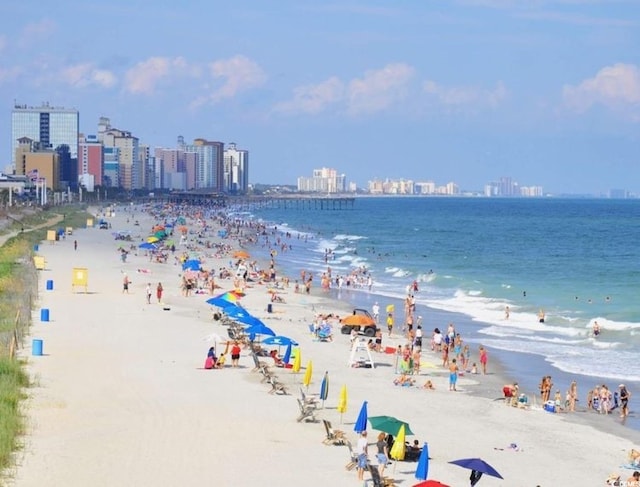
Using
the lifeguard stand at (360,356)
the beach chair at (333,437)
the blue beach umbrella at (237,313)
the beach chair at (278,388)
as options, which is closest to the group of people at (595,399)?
the lifeguard stand at (360,356)

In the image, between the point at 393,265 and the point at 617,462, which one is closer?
the point at 617,462

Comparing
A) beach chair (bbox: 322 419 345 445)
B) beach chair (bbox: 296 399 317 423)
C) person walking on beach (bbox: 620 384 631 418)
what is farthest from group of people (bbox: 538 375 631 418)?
beach chair (bbox: 322 419 345 445)

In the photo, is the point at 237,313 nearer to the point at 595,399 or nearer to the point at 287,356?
the point at 287,356

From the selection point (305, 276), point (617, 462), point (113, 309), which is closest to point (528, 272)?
point (305, 276)

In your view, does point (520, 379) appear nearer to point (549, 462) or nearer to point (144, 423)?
point (549, 462)

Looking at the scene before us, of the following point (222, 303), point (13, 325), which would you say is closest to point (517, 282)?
point (222, 303)
